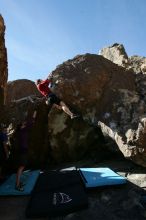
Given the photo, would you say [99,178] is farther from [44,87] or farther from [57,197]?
[44,87]

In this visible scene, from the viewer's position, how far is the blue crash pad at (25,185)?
843 centimetres

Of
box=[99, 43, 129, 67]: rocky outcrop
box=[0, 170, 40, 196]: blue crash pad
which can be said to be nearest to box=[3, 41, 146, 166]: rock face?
box=[99, 43, 129, 67]: rocky outcrop

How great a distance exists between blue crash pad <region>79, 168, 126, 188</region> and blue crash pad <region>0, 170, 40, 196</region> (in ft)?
5.42

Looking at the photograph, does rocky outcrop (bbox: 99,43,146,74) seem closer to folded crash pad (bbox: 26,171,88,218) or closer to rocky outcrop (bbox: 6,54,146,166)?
rocky outcrop (bbox: 6,54,146,166)

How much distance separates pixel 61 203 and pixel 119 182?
221 cm

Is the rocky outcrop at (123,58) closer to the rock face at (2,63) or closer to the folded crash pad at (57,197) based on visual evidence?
the rock face at (2,63)

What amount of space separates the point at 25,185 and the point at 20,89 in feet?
29.7

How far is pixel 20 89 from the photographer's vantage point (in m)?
17.1

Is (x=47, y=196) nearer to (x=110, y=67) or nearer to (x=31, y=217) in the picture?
(x=31, y=217)

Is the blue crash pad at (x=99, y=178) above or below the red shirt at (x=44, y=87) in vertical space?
below

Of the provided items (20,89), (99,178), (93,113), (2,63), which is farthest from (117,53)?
(99,178)

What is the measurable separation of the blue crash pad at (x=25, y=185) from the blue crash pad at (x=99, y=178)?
65.1 inches

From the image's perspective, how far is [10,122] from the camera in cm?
1353

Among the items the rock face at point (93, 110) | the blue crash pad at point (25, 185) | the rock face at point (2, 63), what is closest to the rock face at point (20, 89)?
the rock face at point (93, 110)
